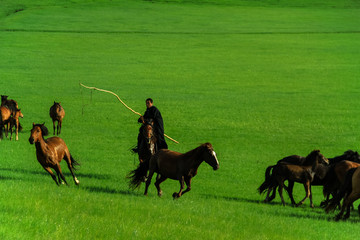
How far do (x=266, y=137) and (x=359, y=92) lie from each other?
20.0m

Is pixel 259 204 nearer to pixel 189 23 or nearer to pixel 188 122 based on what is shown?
pixel 188 122

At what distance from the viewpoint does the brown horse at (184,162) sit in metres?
14.8

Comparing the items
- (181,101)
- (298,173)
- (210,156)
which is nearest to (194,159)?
(210,156)

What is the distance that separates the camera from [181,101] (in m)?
41.5

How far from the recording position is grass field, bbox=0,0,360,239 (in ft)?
41.0

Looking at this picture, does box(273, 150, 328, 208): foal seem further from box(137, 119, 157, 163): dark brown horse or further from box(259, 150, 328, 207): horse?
box(137, 119, 157, 163): dark brown horse

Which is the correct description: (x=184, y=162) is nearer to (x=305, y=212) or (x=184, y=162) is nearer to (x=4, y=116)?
(x=305, y=212)

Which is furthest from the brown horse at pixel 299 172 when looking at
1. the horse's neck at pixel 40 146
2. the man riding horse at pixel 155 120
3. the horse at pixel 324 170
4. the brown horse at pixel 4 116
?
the brown horse at pixel 4 116

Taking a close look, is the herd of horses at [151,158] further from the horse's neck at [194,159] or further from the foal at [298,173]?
the foal at [298,173]

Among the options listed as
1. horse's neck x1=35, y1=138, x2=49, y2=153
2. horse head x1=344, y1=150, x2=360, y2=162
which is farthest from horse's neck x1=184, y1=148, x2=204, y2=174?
horse head x1=344, y1=150, x2=360, y2=162

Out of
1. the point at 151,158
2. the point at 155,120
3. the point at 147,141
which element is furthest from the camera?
the point at 155,120

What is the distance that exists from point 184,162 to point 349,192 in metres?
3.77

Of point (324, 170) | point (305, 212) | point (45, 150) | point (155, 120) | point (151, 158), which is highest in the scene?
point (155, 120)

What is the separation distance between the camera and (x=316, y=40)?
7744cm
